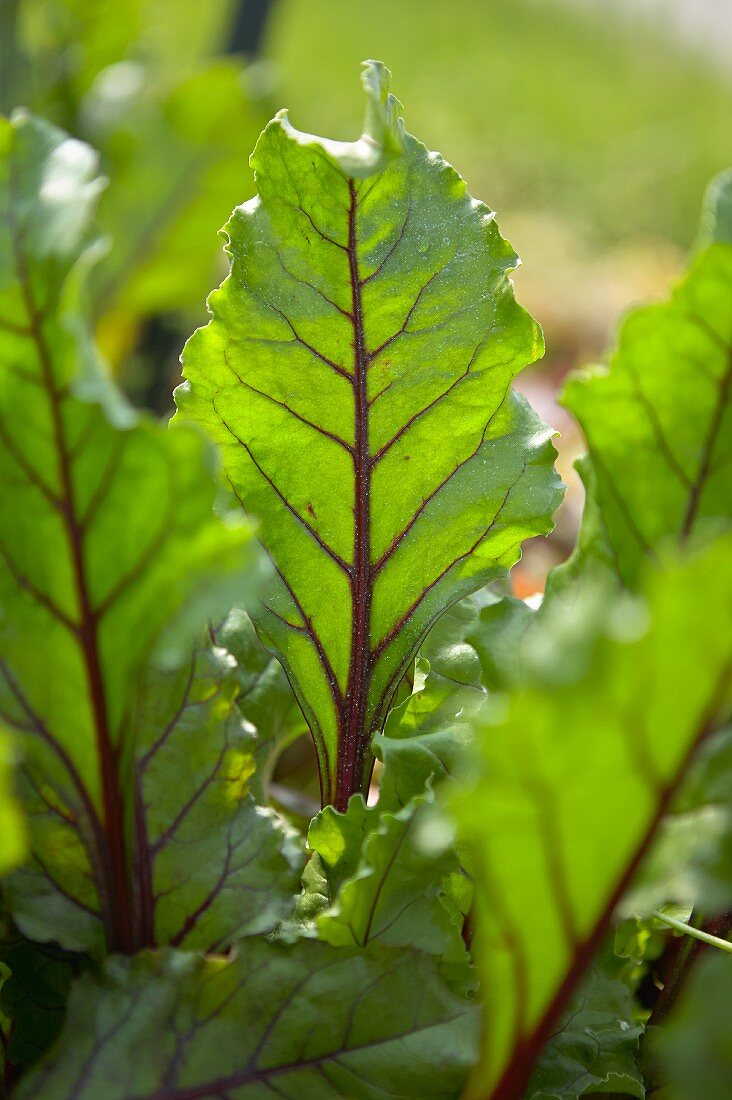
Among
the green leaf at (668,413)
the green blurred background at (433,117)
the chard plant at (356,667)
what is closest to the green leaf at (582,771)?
the chard plant at (356,667)

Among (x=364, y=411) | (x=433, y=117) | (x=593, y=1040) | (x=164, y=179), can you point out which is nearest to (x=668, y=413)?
(x=364, y=411)

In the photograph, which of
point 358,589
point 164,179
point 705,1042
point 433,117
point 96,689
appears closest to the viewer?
point 705,1042

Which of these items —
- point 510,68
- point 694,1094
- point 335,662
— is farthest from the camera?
point 510,68

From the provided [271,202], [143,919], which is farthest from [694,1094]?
[271,202]

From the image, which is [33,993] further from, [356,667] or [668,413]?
[668,413]

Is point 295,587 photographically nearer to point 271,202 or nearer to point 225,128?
point 271,202

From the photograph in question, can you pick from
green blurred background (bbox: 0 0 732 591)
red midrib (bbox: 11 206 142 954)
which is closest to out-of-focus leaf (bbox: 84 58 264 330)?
green blurred background (bbox: 0 0 732 591)

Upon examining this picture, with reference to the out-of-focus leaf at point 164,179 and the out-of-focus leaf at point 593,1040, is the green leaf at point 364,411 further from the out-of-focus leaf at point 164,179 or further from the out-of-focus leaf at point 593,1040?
the out-of-focus leaf at point 164,179
